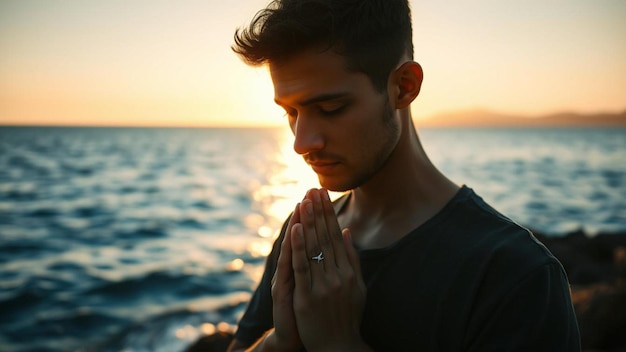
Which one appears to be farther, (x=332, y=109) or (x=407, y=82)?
(x=407, y=82)

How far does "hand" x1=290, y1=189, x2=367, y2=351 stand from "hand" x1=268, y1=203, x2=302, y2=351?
0.07 meters

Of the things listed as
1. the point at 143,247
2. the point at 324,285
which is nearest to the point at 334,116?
the point at 324,285

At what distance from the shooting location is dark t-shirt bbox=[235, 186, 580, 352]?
1716 millimetres

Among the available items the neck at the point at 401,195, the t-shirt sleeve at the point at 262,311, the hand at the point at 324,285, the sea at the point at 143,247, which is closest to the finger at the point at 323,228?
the hand at the point at 324,285

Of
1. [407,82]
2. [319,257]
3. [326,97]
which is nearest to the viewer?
[319,257]

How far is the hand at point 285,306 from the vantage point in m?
1.98

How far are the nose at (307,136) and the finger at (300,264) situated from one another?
0.34m

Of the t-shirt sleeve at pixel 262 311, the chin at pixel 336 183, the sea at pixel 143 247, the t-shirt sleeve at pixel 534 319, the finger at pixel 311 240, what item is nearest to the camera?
the t-shirt sleeve at pixel 534 319

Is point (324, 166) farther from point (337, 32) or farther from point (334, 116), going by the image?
point (337, 32)

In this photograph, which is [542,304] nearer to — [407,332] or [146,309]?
[407,332]

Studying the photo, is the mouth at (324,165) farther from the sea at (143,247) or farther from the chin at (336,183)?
the sea at (143,247)

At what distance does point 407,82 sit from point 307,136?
517 millimetres

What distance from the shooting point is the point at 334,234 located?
1.99m

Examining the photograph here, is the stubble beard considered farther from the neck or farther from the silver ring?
the silver ring
